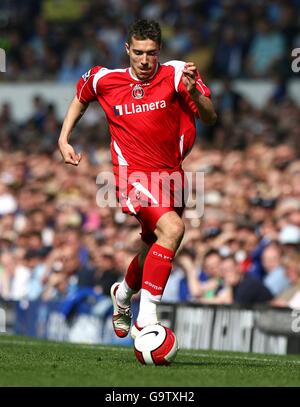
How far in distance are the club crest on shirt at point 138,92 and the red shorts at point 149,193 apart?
605mm

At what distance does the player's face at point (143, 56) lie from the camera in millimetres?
10250

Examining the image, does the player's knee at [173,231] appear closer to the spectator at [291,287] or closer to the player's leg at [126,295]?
the player's leg at [126,295]

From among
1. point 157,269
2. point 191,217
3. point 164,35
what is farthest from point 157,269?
point 164,35

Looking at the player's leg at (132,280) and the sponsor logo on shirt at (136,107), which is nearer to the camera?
the sponsor logo on shirt at (136,107)

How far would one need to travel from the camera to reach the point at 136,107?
1055 centimetres

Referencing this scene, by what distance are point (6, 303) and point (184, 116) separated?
901 centimetres

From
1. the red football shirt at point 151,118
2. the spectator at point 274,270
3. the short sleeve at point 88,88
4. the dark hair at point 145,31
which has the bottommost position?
the spectator at point 274,270

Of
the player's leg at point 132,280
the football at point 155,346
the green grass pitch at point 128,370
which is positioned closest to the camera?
the green grass pitch at point 128,370

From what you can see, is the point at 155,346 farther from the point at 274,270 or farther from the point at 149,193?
the point at 274,270

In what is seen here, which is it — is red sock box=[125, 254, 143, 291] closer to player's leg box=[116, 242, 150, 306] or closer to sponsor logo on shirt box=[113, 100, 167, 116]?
player's leg box=[116, 242, 150, 306]

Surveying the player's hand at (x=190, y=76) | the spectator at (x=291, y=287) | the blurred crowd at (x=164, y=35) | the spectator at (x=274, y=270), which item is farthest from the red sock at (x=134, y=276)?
the blurred crowd at (x=164, y=35)

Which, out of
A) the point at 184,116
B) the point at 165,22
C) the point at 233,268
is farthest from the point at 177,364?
the point at 165,22

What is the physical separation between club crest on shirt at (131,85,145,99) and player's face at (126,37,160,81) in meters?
0.09
